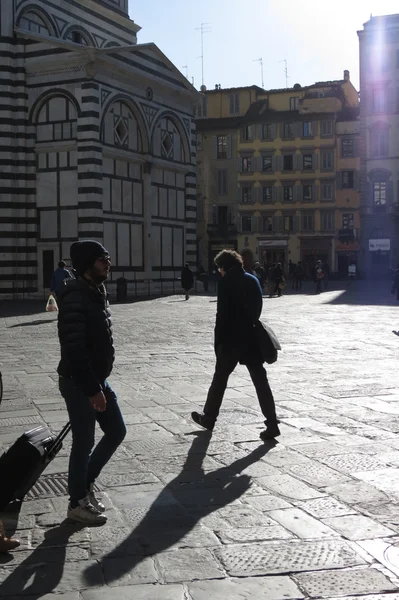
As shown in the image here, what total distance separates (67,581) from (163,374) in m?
6.87

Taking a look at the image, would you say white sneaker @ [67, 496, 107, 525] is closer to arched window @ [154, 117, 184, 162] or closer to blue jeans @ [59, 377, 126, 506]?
blue jeans @ [59, 377, 126, 506]

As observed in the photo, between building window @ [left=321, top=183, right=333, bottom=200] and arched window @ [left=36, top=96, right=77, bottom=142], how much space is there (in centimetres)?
3144

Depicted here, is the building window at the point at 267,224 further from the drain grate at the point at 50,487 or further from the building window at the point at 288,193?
the drain grate at the point at 50,487

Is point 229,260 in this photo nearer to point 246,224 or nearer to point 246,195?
point 246,224

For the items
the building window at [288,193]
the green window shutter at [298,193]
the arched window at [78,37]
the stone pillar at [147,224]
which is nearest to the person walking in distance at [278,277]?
the stone pillar at [147,224]

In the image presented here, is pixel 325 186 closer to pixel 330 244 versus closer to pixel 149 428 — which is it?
pixel 330 244

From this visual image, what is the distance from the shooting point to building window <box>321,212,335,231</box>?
195 feet

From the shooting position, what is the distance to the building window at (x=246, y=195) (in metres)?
61.0

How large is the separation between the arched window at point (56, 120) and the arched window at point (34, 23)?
3.30m

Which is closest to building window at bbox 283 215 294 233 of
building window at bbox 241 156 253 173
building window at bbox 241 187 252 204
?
building window at bbox 241 187 252 204

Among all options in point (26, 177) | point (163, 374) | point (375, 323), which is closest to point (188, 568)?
point (163, 374)

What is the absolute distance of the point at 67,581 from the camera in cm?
374

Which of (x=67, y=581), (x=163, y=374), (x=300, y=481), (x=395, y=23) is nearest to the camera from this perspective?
(x=67, y=581)

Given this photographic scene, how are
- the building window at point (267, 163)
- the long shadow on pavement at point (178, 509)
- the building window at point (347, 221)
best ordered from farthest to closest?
the building window at point (267, 163), the building window at point (347, 221), the long shadow on pavement at point (178, 509)
